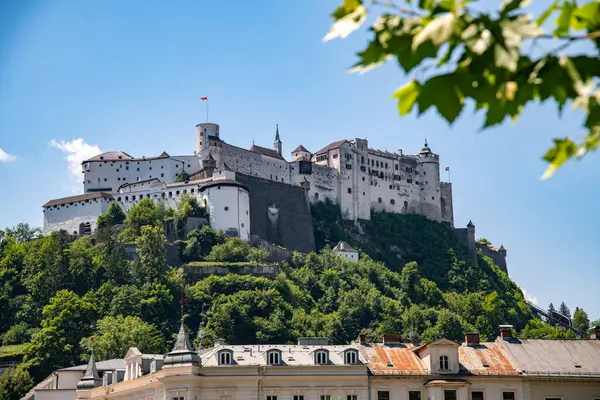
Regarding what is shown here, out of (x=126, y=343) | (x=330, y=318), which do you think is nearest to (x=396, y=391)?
(x=126, y=343)

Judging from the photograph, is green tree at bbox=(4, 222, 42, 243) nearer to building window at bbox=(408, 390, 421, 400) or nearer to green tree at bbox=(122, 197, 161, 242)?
green tree at bbox=(122, 197, 161, 242)

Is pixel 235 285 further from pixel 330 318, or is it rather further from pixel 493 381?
pixel 493 381

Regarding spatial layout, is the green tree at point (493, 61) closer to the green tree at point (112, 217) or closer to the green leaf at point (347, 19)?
the green leaf at point (347, 19)

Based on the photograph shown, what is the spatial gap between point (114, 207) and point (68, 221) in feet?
23.8

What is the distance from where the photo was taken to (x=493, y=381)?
51375 millimetres

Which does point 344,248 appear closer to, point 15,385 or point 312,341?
point 15,385

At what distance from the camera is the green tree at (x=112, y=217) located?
121m

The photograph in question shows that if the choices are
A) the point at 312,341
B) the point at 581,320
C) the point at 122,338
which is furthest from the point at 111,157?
the point at 312,341

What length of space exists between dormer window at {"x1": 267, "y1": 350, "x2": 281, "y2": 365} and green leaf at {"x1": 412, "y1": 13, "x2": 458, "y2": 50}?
4622 centimetres

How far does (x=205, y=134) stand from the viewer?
13138cm

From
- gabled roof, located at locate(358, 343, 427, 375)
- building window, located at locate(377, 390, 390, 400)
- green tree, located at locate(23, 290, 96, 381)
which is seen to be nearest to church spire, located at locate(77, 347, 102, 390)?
gabled roof, located at locate(358, 343, 427, 375)

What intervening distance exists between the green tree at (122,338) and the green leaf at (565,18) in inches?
3305

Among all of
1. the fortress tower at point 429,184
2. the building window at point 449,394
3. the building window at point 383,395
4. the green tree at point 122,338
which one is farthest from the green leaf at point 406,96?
the fortress tower at point 429,184

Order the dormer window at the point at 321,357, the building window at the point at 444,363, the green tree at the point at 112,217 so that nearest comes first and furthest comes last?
the dormer window at the point at 321,357 < the building window at the point at 444,363 < the green tree at the point at 112,217
